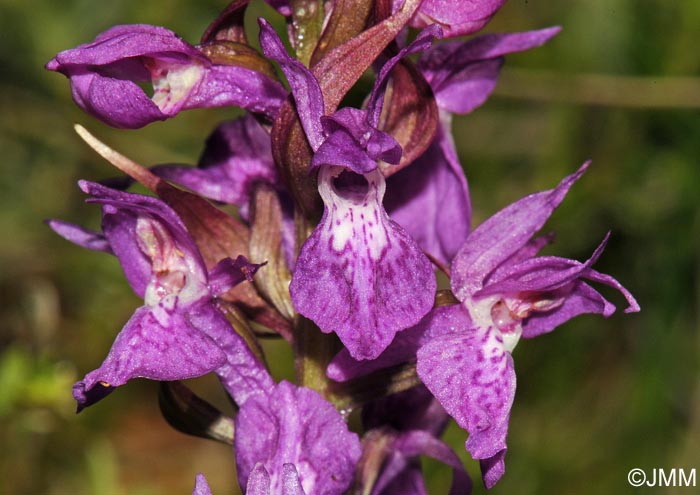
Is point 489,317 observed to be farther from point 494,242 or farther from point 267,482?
point 267,482

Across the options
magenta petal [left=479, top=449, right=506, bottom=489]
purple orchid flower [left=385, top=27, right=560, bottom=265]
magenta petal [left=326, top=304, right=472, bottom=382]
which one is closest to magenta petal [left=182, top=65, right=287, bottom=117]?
purple orchid flower [left=385, top=27, right=560, bottom=265]

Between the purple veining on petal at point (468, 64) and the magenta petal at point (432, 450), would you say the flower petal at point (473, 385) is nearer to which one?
the magenta petal at point (432, 450)

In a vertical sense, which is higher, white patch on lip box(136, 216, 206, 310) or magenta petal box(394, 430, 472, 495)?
white patch on lip box(136, 216, 206, 310)

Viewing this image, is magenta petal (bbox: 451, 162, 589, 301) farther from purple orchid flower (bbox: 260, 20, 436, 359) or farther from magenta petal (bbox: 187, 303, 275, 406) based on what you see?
magenta petal (bbox: 187, 303, 275, 406)

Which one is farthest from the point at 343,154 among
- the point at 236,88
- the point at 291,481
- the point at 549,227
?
the point at 549,227

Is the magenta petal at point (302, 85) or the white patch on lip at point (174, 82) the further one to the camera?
the white patch on lip at point (174, 82)

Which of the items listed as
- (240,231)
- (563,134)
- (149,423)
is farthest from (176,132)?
(240,231)

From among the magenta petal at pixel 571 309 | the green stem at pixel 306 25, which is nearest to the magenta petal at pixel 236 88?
the green stem at pixel 306 25
